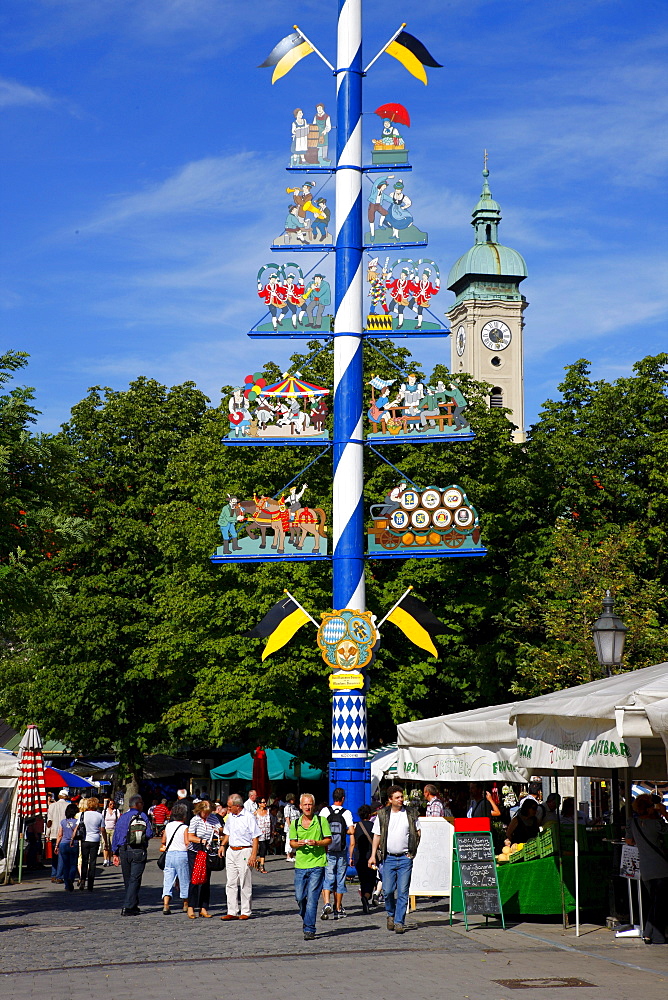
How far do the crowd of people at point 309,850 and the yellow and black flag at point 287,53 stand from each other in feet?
50.8

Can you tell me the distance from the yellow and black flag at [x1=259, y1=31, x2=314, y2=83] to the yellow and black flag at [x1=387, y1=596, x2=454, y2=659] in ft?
38.1

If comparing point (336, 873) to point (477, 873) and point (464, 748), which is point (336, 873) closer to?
point (477, 873)

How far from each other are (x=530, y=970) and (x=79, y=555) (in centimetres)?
3280

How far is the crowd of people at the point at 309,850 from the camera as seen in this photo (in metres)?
13.6

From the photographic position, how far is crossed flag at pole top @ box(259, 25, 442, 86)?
90.4ft

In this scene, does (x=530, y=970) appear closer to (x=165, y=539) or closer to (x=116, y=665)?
(x=165, y=539)

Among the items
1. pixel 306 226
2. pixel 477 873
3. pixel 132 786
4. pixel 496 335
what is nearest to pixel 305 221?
pixel 306 226

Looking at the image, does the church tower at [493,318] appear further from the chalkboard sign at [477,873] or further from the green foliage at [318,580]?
the chalkboard sign at [477,873]

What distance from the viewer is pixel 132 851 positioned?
679 inches

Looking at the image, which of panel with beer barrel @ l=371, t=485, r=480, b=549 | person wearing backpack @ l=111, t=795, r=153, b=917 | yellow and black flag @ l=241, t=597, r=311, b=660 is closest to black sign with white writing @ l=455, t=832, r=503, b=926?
person wearing backpack @ l=111, t=795, r=153, b=917

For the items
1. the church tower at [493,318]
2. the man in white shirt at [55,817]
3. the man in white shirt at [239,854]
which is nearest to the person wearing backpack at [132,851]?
the man in white shirt at [239,854]

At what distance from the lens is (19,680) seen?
44.5 meters

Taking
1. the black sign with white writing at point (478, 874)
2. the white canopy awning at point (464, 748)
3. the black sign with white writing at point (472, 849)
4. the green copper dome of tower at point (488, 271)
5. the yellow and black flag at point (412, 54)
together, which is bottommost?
the black sign with white writing at point (478, 874)

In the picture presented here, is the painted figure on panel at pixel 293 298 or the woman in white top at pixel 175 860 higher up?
the painted figure on panel at pixel 293 298
